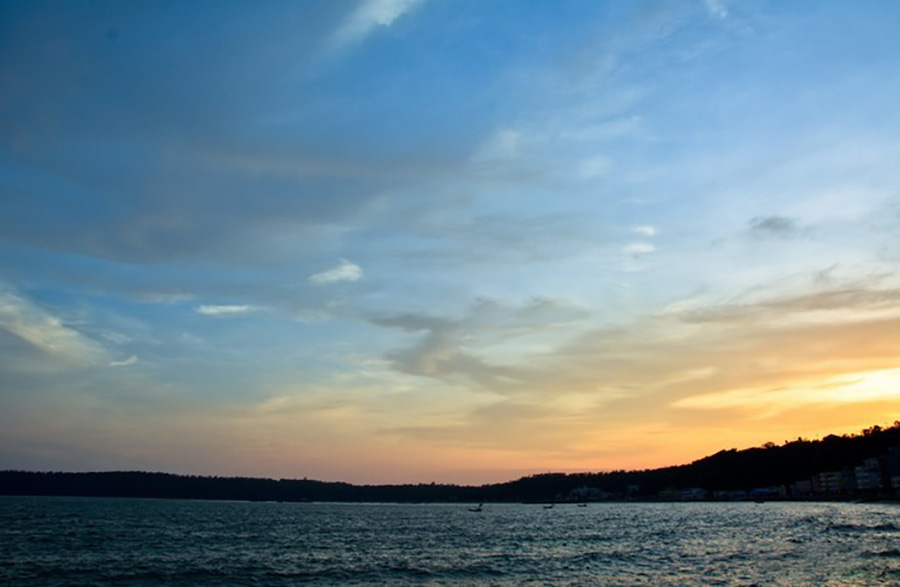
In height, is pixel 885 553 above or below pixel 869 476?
below

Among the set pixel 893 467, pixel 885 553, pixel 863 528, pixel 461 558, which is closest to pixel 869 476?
pixel 893 467

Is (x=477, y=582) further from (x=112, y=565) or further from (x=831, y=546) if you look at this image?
(x=831, y=546)

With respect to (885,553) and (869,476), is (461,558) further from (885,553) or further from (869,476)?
(869,476)

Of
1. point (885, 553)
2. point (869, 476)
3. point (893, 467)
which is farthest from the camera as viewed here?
point (869, 476)

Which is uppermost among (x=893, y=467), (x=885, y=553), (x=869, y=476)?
(x=893, y=467)

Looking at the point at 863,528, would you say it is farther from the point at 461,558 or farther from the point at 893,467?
the point at 893,467

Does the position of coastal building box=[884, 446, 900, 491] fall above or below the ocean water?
above

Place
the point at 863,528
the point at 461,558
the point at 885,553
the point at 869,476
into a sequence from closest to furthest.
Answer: the point at 885,553 < the point at 461,558 < the point at 863,528 < the point at 869,476

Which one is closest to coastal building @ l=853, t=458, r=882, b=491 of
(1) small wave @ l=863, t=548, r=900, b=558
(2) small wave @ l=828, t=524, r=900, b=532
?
(2) small wave @ l=828, t=524, r=900, b=532

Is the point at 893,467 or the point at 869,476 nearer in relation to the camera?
the point at 893,467

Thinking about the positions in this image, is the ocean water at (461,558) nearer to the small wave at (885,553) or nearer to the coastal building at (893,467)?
the small wave at (885,553)

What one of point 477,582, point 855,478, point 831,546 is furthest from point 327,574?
point 855,478

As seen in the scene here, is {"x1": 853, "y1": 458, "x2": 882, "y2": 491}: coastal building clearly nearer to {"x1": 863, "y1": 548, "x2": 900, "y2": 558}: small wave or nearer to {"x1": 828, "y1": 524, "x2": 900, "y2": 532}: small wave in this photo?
{"x1": 828, "y1": 524, "x2": 900, "y2": 532}: small wave

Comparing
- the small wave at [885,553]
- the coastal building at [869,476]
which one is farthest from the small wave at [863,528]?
the coastal building at [869,476]
